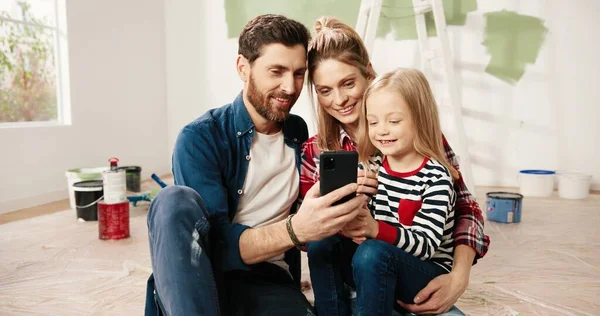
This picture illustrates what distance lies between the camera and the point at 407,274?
1.02m

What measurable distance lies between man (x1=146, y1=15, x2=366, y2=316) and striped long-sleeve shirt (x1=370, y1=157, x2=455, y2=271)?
0.51ft

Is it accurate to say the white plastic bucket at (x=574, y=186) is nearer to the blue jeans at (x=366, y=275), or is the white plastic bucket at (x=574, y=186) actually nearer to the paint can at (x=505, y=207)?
the paint can at (x=505, y=207)

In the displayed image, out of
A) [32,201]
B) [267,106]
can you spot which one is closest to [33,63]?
[32,201]

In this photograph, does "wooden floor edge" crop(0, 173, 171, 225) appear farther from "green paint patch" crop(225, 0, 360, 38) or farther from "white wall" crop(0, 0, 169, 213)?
"green paint patch" crop(225, 0, 360, 38)

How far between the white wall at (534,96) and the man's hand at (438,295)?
8.53ft

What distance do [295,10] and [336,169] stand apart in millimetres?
3228

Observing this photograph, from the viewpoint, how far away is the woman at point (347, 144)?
1.08 meters

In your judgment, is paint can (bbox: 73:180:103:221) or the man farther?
paint can (bbox: 73:180:103:221)

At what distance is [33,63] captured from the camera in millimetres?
3119

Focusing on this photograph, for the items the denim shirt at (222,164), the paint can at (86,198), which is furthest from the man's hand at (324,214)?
the paint can at (86,198)

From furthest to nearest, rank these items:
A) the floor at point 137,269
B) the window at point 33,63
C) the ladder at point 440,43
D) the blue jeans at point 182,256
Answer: the window at point 33,63
the ladder at point 440,43
the floor at point 137,269
the blue jeans at point 182,256

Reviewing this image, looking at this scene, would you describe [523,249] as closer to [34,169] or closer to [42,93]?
[34,169]

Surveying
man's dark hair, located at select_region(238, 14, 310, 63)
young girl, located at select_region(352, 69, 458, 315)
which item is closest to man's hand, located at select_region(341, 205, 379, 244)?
young girl, located at select_region(352, 69, 458, 315)

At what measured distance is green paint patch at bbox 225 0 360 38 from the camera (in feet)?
12.4
